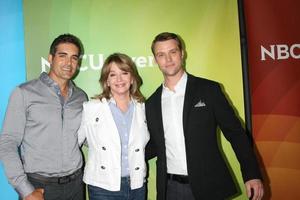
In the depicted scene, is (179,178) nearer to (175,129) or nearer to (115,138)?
(175,129)

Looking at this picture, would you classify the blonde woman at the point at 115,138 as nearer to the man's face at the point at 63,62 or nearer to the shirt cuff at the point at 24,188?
the man's face at the point at 63,62

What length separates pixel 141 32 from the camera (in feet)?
10.2

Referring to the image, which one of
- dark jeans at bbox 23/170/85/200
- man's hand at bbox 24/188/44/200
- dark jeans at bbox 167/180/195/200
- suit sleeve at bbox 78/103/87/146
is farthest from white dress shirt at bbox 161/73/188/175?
man's hand at bbox 24/188/44/200

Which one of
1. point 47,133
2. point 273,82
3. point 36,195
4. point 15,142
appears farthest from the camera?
point 273,82

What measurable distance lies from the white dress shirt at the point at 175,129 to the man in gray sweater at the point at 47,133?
77cm

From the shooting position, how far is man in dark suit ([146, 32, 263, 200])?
94.8 inches

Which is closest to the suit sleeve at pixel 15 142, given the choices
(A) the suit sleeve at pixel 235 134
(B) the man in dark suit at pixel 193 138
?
(B) the man in dark suit at pixel 193 138

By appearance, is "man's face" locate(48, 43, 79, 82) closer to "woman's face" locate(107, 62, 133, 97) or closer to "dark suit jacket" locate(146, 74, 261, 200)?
"woman's face" locate(107, 62, 133, 97)

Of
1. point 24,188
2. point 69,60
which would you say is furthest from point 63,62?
point 24,188

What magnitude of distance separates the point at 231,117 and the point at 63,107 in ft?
4.60

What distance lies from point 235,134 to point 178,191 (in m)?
0.68

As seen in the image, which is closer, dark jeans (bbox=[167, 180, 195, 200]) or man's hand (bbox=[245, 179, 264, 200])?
man's hand (bbox=[245, 179, 264, 200])

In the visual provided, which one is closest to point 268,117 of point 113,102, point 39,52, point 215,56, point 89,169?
point 215,56

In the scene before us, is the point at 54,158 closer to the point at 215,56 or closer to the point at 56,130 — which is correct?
the point at 56,130
